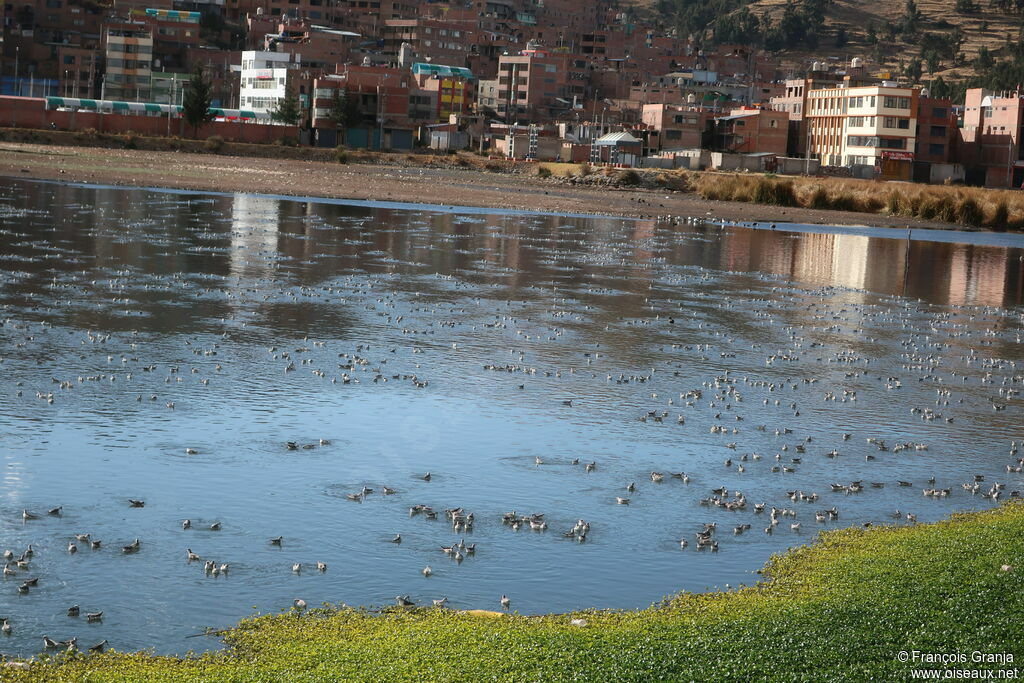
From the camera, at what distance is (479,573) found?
1443 cm

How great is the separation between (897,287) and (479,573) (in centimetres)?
3687

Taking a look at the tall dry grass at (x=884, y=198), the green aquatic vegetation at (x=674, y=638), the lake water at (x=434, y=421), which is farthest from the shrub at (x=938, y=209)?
the green aquatic vegetation at (x=674, y=638)

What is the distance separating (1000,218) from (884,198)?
11175 millimetres

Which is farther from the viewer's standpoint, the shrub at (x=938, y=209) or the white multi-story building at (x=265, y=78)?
the white multi-story building at (x=265, y=78)

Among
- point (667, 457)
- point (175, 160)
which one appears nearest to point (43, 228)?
point (667, 457)

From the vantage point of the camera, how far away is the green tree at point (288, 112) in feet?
503

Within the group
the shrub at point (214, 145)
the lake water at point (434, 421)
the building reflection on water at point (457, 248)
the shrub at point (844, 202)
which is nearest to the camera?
the lake water at point (434, 421)

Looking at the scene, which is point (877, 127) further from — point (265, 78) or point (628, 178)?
point (265, 78)

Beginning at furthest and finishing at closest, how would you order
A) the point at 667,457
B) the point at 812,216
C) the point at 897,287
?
the point at 812,216
the point at 897,287
the point at 667,457

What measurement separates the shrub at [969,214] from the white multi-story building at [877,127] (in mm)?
49357

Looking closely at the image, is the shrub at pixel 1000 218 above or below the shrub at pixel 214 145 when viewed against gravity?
below

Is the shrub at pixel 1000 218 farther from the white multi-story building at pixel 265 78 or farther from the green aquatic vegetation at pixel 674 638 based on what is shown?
the white multi-story building at pixel 265 78

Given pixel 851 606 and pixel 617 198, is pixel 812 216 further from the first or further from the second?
pixel 851 606

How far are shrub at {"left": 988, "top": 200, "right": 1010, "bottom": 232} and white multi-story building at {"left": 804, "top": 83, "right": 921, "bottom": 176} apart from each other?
50.1 meters
